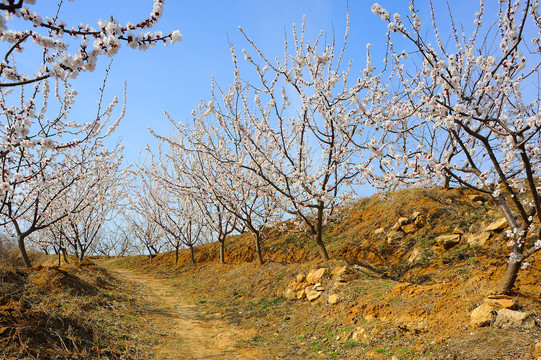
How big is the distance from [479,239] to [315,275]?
405 cm

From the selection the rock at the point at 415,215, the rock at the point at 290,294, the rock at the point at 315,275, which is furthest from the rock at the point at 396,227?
the rock at the point at 290,294

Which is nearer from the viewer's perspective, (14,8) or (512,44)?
(14,8)

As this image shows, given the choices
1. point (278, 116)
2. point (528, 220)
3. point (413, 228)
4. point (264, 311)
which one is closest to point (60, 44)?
point (278, 116)

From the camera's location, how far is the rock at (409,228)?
9.66 meters

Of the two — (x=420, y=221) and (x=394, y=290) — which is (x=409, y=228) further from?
(x=394, y=290)

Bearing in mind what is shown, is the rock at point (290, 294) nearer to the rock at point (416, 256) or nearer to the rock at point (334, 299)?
the rock at point (334, 299)

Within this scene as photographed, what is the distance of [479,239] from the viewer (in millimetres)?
7688

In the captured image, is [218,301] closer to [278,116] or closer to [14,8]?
[278,116]

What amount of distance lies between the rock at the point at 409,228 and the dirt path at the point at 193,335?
5.65 m

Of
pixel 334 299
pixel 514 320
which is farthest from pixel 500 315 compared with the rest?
pixel 334 299

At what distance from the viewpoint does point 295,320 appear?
7277mm

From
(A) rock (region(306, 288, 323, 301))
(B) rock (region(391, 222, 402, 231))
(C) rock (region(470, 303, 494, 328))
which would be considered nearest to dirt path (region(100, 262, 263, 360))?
(A) rock (region(306, 288, 323, 301))

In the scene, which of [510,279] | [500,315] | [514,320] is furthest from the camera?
[510,279]

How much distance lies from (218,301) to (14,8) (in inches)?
365
